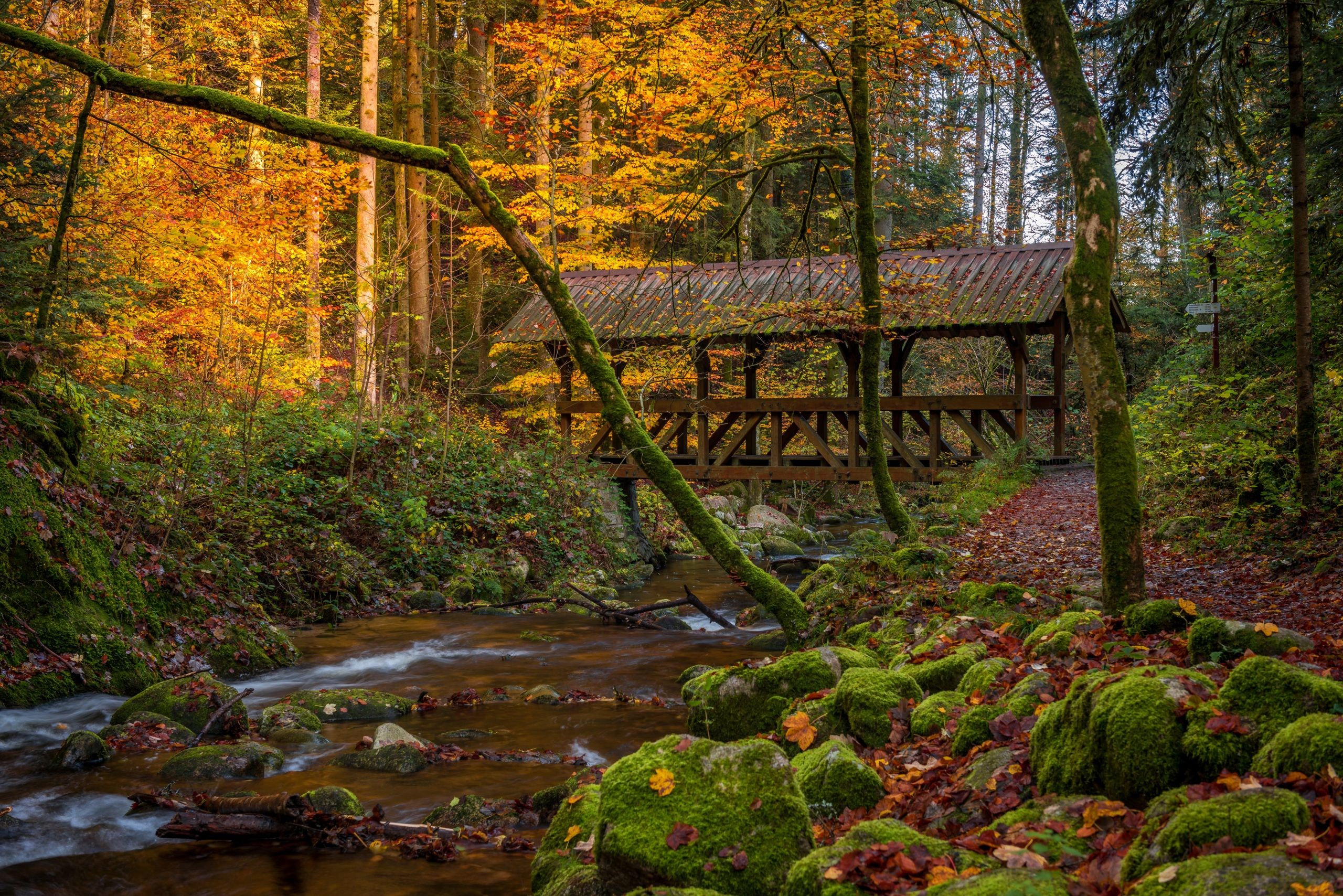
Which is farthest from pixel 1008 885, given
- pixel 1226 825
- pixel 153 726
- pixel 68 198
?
pixel 68 198

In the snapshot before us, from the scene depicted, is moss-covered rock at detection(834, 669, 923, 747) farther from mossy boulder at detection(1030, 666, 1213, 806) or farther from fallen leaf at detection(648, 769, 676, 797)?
fallen leaf at detection(648, 769, 676, 797)

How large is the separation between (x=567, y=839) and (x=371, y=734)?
3.11 meters

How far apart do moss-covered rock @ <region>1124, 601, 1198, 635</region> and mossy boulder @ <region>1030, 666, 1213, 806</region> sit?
1.25m

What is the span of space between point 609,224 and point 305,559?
33.2ft

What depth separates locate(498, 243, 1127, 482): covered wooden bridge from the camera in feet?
42.6

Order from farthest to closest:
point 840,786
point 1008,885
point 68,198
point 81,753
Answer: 1. point 68,198
2. point 81,753
3. point 840,786
4. point 1008,885

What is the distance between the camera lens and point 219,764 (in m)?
5.55

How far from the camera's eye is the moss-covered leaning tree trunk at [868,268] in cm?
883

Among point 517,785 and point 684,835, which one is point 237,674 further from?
point 684,835

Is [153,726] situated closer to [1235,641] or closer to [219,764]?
[219,764]

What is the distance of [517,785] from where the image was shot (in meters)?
5.60

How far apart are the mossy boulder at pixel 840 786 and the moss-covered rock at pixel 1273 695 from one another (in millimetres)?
1294

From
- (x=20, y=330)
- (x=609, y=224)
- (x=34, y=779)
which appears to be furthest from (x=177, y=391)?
(x=609, y=224)

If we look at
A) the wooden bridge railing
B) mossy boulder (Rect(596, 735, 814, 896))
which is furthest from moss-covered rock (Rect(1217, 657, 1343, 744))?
the wooden bridge railing
